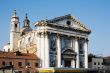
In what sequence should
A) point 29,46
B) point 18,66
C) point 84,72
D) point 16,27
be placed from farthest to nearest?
1. point 16,27
2. point 29,46
3. point 84,72
4. point 18,66

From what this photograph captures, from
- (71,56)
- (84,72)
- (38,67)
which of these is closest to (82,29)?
(71,56)

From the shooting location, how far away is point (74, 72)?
52.6 m

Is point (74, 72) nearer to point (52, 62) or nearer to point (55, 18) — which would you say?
point (52, 62)

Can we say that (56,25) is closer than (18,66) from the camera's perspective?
No

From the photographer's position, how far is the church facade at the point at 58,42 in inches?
2137

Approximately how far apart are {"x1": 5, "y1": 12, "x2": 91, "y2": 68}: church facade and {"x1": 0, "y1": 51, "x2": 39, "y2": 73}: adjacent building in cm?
195

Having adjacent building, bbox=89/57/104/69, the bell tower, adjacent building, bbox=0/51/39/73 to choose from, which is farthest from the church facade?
adjacent building, bbox=89/57/104/69

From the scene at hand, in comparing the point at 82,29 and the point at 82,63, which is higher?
the point at 82,29

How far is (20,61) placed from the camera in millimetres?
50188

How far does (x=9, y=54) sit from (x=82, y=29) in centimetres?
2019

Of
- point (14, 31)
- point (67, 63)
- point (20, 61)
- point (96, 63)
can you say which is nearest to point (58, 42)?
point (67, 63)

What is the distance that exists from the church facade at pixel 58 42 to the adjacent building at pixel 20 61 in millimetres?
1946

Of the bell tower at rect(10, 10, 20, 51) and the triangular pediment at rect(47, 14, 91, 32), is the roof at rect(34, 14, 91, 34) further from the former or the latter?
the bell tower at rect(10, 10, 20, 51)

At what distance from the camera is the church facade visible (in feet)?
178
